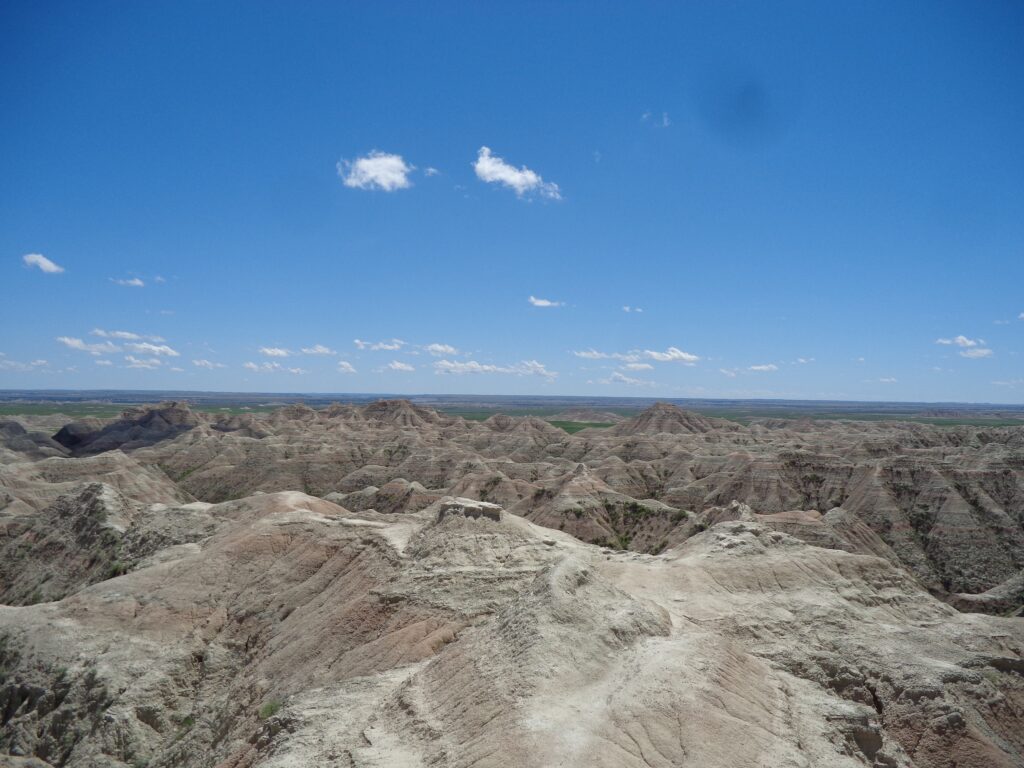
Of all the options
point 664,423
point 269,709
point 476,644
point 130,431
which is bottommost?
point 269,709

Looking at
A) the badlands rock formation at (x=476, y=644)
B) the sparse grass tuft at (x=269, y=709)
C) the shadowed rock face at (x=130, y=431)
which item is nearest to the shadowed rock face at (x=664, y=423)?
the badlands rock formation at (x=476, y=644)

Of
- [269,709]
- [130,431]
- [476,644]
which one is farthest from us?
[130,431]

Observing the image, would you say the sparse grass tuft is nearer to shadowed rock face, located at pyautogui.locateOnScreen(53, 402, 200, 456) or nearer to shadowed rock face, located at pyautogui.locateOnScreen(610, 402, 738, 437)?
shadowed rock face, located at pyautogui.locateOnScreen(53, 402, 200, 456)

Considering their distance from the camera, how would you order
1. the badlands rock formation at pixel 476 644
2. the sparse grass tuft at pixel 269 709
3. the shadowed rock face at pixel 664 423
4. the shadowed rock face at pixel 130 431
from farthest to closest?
the shadowed rock face at pixel 664 423 < the shadowed rock face at pixel 130 431 < the sparse grass tuft at pixel 269 709 < the badlands rock formation at pixel 476 644

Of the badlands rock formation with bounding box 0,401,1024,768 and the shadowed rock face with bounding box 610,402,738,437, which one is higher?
the shadowed rock face with bounding box 610,402,738,437

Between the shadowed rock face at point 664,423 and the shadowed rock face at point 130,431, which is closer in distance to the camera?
the shadowed rock face at point 130,431

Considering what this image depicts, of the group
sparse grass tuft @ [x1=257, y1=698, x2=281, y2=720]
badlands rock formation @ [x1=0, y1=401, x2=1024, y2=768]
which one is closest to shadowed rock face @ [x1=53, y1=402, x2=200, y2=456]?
badlands rock formation @ [x1=0, y1=401, x2=1024, y2=768]

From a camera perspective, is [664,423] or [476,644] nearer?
[476,644]

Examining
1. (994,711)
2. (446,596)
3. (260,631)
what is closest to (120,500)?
(260,631)

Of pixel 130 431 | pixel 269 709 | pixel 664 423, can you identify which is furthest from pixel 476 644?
pixel 130 431

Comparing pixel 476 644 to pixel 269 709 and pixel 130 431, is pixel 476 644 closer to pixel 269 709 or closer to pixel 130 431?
pixel 269 709

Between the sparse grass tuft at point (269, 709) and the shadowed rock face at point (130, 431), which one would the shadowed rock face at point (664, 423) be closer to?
the shadowed rock face at point (130, 431)
